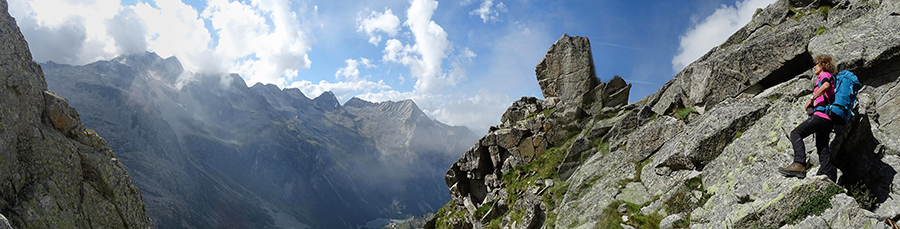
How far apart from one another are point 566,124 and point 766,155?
61.0 feet

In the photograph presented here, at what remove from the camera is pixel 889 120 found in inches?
523

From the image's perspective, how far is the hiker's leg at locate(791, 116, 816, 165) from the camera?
11.3 metres

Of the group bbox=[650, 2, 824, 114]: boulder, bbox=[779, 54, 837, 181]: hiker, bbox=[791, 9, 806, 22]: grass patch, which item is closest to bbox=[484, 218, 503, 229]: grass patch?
bbox=[650, 2, 824, 114]: boulder

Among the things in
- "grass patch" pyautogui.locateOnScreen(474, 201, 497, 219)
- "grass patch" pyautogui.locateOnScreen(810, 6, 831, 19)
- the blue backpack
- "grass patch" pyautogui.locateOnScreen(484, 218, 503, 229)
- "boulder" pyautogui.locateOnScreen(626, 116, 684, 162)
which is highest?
"grass patch" pyautogui.locateOnScreen(810, 6, 831, 19)

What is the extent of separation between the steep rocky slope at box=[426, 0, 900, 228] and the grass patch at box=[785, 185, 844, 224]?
0.03m

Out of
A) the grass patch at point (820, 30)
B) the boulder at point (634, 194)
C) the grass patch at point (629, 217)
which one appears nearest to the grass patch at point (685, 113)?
the boulder at point (634, 194)

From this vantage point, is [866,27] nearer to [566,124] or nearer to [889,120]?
[889,120]

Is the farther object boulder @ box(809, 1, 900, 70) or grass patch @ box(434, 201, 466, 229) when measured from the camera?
grass patch @ box(434, 201, 466, 229)

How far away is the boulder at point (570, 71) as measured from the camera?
32875 millimetres

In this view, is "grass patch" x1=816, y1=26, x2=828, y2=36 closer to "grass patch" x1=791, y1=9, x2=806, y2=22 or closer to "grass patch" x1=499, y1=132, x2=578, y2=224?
"grass patch" x1=791, y1=9, x2=806, y2=22

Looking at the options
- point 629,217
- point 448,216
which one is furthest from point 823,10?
point 448,216

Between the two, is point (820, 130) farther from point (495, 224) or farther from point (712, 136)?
point (495, 224)


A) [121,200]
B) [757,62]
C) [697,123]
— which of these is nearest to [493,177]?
[697,123]

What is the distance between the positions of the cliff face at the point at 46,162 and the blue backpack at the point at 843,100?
38.7m
